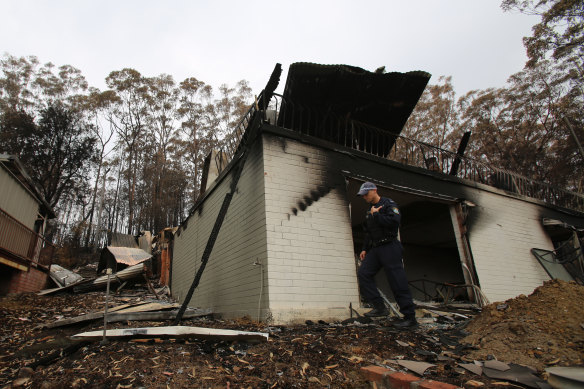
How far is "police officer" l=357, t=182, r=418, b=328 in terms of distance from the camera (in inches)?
151

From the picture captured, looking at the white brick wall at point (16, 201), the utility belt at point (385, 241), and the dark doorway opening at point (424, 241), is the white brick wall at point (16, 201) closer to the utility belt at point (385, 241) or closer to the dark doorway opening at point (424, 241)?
the dark doorway opening at point (424, 241)

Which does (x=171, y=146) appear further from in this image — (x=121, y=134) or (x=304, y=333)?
(x=304, y=333)

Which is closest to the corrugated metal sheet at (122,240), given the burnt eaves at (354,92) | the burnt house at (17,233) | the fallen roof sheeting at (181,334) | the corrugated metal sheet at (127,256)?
the corrugated metal sheet at (127,256)

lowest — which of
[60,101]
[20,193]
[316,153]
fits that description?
[316,153]

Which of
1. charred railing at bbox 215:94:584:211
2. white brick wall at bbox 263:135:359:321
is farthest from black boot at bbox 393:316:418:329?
charred railing at bbox 215:94:584:211

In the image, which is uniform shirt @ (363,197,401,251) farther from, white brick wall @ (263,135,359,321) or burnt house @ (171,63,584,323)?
burnt house @ (171,63,584,323)

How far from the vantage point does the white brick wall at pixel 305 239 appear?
4676 mm

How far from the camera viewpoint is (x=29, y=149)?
2220cm

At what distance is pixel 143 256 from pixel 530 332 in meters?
16.3

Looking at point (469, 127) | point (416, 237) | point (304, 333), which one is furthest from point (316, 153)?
point (469, 127)

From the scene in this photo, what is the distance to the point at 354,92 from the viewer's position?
22.5 ft

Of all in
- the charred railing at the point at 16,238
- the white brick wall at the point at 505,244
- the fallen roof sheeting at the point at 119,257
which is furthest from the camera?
the fallen roof sheeting at the point at 119,257

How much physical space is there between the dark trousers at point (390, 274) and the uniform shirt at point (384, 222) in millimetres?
136

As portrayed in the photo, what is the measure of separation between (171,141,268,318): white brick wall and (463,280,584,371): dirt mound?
274cm
